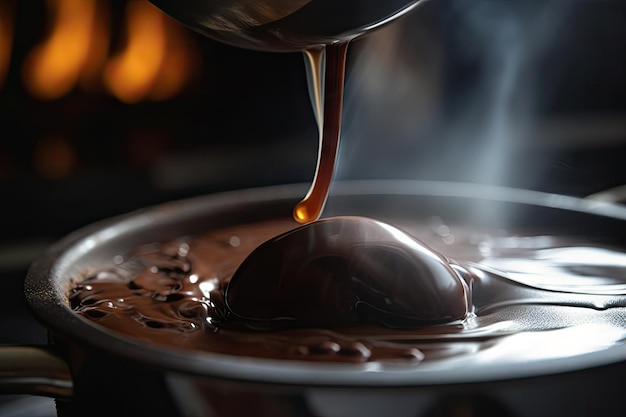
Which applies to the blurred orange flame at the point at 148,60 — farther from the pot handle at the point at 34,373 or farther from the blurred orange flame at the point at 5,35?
the pot handle at the point at 34,373

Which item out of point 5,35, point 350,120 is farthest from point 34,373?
point 350,120

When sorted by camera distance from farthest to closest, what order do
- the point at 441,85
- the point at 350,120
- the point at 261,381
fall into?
the point at 441,85 → the point at 350,120 → the point at 261,381

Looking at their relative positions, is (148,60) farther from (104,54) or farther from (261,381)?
(261,381)

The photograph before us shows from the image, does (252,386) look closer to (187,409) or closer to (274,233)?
(187,409)

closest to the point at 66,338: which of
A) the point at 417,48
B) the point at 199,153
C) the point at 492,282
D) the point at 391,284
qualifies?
the point at 391,284

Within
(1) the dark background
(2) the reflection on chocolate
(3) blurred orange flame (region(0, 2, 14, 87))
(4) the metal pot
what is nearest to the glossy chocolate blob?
(2) the reflection on chocolate
